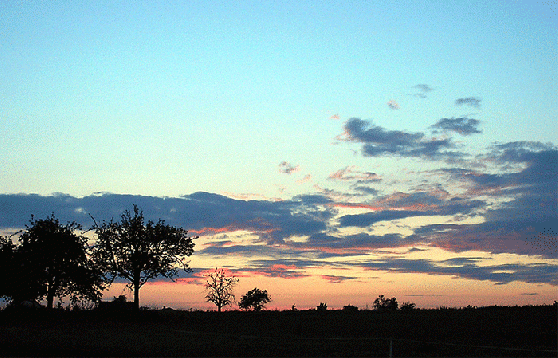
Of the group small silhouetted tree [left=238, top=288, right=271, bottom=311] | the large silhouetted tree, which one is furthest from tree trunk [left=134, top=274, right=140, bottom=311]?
small silhouetted tree [left=238, top=288, right=271, bottom=311]

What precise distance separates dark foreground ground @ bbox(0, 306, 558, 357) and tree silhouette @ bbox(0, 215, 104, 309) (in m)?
→ 5.78

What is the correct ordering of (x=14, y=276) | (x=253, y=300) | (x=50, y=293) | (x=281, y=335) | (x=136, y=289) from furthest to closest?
(x=253, y=300)
(x=50, y=293)
(x=136, y=289)
(x=14, y=276)
(x=281, y=335)

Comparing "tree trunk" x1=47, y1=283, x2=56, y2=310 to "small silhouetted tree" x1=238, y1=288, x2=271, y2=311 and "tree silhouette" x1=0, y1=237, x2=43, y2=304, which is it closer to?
"tree silhouette" x1=0, y1=237, x2=43, y2=304

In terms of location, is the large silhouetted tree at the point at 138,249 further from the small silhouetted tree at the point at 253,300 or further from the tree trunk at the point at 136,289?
the small silhouetted tree at the point at 253,300

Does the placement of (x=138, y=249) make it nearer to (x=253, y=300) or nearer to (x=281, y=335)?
(x=281, y=335)

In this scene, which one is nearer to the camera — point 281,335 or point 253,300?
point 281,335

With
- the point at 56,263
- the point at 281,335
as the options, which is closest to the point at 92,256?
the point at 56,263

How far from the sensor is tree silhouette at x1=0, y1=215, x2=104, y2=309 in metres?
79.1

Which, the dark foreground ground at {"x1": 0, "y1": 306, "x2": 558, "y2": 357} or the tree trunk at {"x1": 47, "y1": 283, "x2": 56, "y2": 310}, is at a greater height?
the tree trunk at {"x1": 47, "y1": 283, "x2": 56, "y2": 310}

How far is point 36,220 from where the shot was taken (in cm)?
8331

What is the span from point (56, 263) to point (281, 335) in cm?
4133

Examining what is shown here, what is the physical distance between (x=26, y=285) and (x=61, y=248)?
825cm

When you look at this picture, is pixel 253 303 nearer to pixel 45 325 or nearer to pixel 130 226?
pixel 130 226

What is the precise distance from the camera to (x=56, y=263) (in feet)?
267
